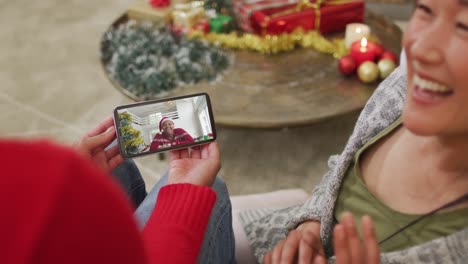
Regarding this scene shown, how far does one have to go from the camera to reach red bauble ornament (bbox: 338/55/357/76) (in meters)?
1.60

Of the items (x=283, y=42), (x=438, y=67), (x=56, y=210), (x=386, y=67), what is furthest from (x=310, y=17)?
(x=56, y=210)

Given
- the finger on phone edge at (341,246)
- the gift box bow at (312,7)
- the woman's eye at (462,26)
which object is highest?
the woman's eye at (462,26)

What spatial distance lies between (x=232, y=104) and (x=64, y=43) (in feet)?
4.28

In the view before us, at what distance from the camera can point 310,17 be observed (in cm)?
183

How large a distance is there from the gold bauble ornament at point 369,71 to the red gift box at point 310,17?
348 mm

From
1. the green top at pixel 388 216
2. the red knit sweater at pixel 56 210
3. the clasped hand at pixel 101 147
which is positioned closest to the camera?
the red knit sweater at pixel 56 210

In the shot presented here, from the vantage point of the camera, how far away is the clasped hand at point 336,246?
23.7 inches

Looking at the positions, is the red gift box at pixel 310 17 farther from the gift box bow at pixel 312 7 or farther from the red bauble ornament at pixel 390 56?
the red bauble ornament at pixel 390 56

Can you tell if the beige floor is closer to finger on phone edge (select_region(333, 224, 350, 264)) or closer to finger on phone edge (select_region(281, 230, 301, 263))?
finger on phone edge (select_region(281, 230, 301, 263))

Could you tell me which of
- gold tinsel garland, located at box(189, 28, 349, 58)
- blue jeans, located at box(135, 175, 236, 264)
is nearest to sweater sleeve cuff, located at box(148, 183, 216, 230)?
blue jeans, located at box(135, 175, 236, 264)

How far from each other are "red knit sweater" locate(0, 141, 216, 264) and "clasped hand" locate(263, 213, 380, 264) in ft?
1.13

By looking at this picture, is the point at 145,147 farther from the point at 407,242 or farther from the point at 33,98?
the point at 33,98

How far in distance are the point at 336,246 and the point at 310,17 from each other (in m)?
1.37

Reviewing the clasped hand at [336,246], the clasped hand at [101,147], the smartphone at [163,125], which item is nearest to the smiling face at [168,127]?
the smartphone at [163,125]
